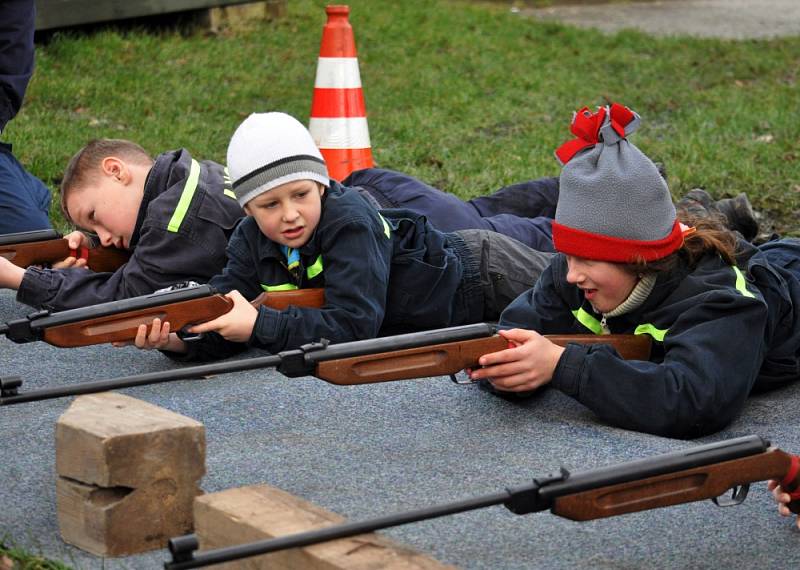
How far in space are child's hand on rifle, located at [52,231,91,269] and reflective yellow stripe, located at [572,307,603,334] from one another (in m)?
1.96

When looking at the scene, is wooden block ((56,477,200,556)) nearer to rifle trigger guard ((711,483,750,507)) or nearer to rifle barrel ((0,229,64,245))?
rifle trigger guard ((711,483,750,507))

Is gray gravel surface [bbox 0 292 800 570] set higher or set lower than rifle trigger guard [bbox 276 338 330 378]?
lower

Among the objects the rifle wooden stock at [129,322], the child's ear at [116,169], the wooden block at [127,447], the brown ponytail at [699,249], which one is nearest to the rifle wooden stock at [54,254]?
the child's ear at [116,169]

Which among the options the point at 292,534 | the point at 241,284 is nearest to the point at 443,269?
the point at 241,284

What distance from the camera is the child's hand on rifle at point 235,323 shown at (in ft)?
11.6

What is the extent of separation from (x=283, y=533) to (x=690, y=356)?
4.47 feet

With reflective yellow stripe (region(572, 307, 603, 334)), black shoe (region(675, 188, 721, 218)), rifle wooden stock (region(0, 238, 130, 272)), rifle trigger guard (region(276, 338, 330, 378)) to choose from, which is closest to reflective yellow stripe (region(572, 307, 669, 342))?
reflective yellow stripe (region(572, 307, 603, 334))

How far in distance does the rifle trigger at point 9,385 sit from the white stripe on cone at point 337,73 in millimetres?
3550

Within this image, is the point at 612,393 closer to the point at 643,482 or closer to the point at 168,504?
the point at 643,482

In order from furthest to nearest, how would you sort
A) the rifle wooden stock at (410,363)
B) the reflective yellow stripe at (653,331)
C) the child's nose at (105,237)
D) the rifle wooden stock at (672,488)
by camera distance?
the child's nose at (105,237) → the reflective yellow stripe at (653,331) → the rifle wooden stock at (410,363) → the rifle wooden stock at (672,488)

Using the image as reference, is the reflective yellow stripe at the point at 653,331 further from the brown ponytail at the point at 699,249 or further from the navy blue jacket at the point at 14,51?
the navy blue jacket at the point at 14,51

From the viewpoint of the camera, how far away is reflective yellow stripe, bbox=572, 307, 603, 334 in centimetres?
351

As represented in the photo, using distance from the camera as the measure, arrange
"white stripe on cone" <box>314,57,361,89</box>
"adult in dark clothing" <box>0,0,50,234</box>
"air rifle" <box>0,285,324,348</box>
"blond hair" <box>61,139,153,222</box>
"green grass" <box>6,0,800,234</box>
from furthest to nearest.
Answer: "green grass" <box>6,0,800,234</box>
"white stripe on cone" <box>314,57,361,89</box>
"adult in dark clothing" <box>0,0,50,234</box>
"blond hair" <box>61,139,153,222</box>
"air rifle" <box>0,285,324,348</box>

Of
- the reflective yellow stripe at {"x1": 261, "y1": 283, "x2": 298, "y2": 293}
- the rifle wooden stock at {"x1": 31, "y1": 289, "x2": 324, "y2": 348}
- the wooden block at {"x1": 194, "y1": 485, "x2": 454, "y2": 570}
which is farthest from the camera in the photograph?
the reflective yellow stripe at {"x1": 261, "y1": 283, "x2": 298, "y2": 293}
